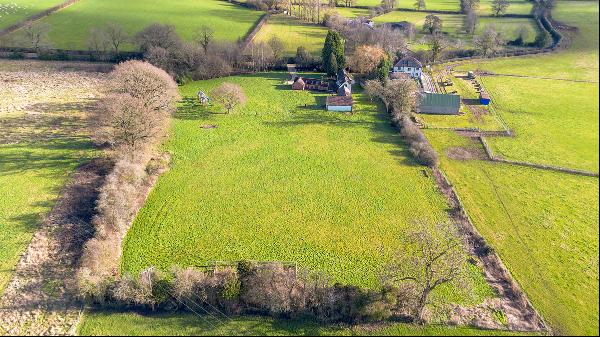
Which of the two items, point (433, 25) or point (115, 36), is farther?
point (433, 25)

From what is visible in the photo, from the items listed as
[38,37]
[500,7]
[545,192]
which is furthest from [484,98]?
[38,37]

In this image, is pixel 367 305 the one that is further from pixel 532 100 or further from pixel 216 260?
pixel 532 100

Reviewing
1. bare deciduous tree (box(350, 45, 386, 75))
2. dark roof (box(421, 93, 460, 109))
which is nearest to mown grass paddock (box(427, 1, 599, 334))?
dark roof (box(421, 93, 460, 109))

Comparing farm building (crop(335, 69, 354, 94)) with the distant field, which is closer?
farm building (crop(335, 69, 354, 94))

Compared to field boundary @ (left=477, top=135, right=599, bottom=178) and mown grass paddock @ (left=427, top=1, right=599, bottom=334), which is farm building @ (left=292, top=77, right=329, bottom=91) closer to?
mown grass paddock @ (left=427, top=1, right=599, bottom=334)

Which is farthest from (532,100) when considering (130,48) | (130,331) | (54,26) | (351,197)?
(54,26)

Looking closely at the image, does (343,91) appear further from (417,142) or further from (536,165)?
(536,165)

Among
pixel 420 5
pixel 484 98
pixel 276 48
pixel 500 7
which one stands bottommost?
pixel 484 98
